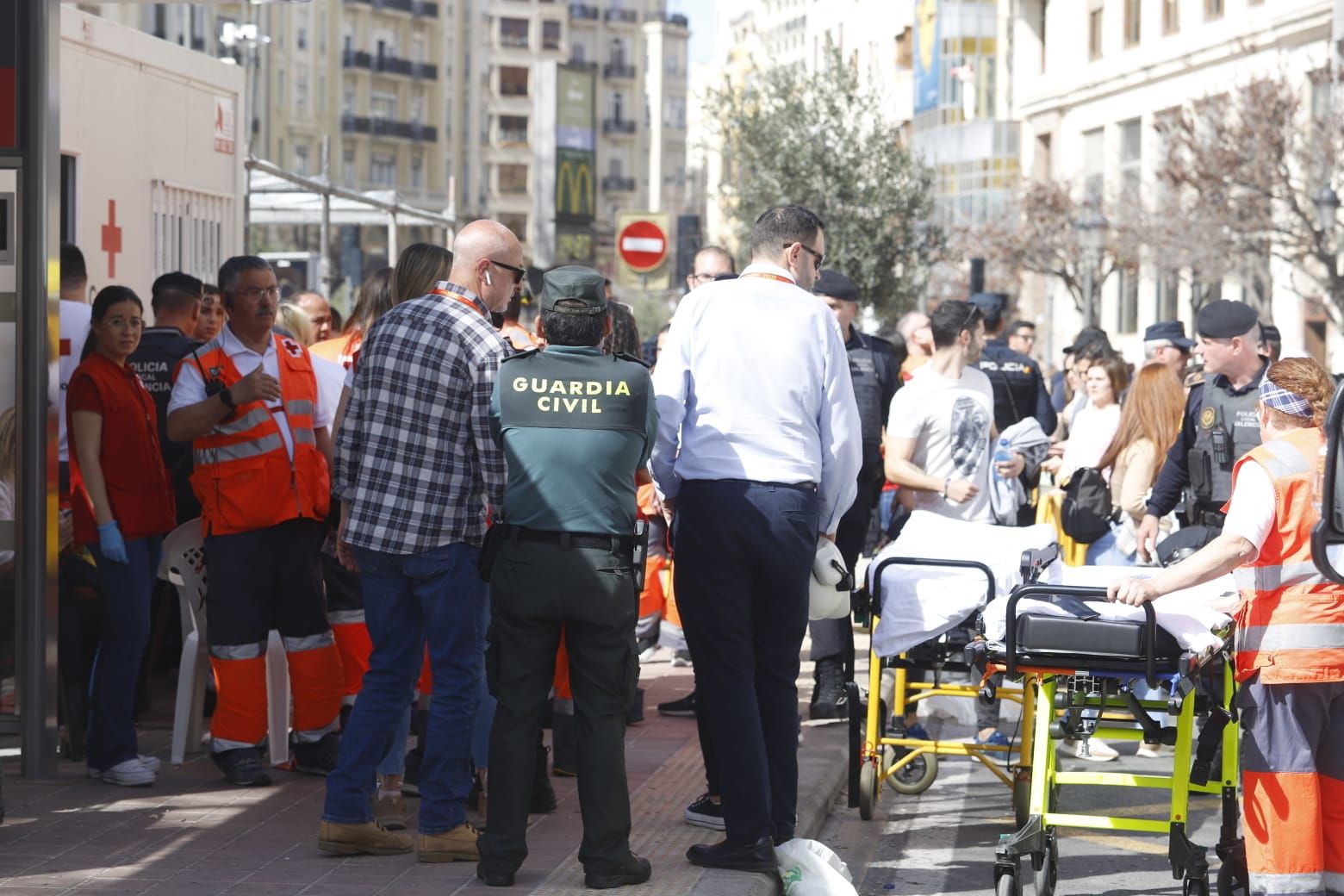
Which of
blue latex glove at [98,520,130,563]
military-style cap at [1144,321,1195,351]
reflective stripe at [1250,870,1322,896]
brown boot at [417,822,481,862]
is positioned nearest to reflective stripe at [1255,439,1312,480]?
reflective stripe at [1250,870,1322,896]

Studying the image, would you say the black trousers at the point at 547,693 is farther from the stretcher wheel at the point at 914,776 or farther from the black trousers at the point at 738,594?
the stretcher wheel at the point at 914,776

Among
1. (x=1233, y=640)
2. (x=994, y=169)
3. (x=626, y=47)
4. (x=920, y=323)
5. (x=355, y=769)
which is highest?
(x=626, y=47)

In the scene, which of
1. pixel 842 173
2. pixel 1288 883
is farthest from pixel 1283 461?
pixel 842 173

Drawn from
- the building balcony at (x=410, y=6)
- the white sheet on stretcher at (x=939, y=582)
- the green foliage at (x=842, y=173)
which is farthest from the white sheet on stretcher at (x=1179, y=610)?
the building balcony at (x=410, y=6)

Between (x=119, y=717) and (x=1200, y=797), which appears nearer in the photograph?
(x=119, y=717)

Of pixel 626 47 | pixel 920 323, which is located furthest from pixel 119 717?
pixel 626 47

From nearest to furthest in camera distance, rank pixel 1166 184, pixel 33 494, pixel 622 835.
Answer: pixel 622 835
pixel 33 494
pixel 1166 184

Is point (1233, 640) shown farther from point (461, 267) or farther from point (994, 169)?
point (994, 169)

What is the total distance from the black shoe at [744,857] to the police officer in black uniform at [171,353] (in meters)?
3.31

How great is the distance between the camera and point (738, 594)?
20.8 feet

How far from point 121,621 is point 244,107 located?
22.8 feet

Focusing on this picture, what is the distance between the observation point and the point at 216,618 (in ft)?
24.9

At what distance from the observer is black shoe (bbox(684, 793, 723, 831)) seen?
23.3ft

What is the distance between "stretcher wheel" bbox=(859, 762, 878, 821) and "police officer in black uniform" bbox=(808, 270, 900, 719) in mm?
1481
